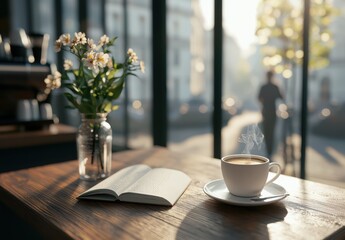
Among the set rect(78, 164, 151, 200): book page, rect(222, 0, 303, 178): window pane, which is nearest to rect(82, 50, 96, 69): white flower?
rect(78, 164, 151, 200): book page

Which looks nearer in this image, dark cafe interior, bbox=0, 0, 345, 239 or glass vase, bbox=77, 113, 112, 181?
dark cafe interior, bbox=0, 0, 345, 239

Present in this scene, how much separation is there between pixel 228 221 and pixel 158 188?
0.81ft

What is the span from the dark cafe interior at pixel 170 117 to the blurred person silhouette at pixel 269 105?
0.01 meters

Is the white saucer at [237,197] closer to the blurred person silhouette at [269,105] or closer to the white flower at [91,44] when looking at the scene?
the white flower at [91,44]

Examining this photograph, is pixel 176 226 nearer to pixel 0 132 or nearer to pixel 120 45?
pixel 0 132

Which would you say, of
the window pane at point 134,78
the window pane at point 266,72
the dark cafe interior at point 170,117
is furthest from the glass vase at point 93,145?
the window pane at point 134,78

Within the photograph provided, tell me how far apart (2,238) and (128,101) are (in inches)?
68.0

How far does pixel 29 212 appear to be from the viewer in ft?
3.09

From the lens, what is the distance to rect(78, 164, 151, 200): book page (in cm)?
98

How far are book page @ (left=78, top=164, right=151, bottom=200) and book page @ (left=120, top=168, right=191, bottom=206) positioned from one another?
3 centimetres

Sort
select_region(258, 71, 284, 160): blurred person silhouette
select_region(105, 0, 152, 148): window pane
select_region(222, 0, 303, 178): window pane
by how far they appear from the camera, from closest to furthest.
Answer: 1. select_region(222, 0, 303, 178): window pane
2. select_region(105, 0, 152, 148): window pane
3. select_region(258, 71, 284, 160): blurred person silhouette

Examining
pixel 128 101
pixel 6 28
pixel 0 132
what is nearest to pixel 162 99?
pixel 128 101

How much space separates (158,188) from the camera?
997 mm

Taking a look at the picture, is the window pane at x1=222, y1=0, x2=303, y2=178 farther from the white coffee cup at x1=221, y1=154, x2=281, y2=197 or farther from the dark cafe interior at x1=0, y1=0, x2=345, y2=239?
the white coffee cup at x1=221, y1=154, x2=281, y2=197
